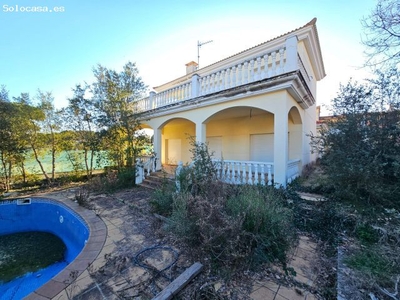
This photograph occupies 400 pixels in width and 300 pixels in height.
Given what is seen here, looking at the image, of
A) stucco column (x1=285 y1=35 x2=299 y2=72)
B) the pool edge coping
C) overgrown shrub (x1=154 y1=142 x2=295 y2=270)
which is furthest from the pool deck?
stucco column (x1=285 y1=35 x2=299 y2=72)

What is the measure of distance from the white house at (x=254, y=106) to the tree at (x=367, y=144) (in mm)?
1286

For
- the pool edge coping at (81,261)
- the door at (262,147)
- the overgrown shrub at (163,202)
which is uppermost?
the door at (262,147)

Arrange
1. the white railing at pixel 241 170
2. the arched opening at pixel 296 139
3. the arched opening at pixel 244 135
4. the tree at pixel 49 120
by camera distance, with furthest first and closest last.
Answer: the tree at pixel 49 120 → the arched opening at pixel 244 135 → the arched opening at pixel 296 139 → the white railing at pixel 241 170

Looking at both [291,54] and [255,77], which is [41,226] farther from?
[291,54]

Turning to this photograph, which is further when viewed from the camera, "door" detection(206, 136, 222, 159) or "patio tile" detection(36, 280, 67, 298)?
"door" detection(206, 136, 222, 159)

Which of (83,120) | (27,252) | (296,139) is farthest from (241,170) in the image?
(83,120)

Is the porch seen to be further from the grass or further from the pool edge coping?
the grass

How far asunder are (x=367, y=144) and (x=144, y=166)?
29.1 ft

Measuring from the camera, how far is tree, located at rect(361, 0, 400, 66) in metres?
5.22

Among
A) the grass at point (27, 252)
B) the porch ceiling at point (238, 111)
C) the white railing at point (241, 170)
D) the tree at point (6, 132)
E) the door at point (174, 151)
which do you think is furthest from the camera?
the door at point (174, 151)

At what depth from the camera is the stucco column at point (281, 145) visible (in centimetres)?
543

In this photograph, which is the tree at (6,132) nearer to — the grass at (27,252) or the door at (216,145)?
the grass at (27,252)

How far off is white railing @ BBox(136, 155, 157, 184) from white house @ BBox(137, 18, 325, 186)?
50cm

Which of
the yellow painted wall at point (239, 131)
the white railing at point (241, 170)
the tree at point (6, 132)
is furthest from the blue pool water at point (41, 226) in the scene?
the yellow painted wall at point (239, 131)
